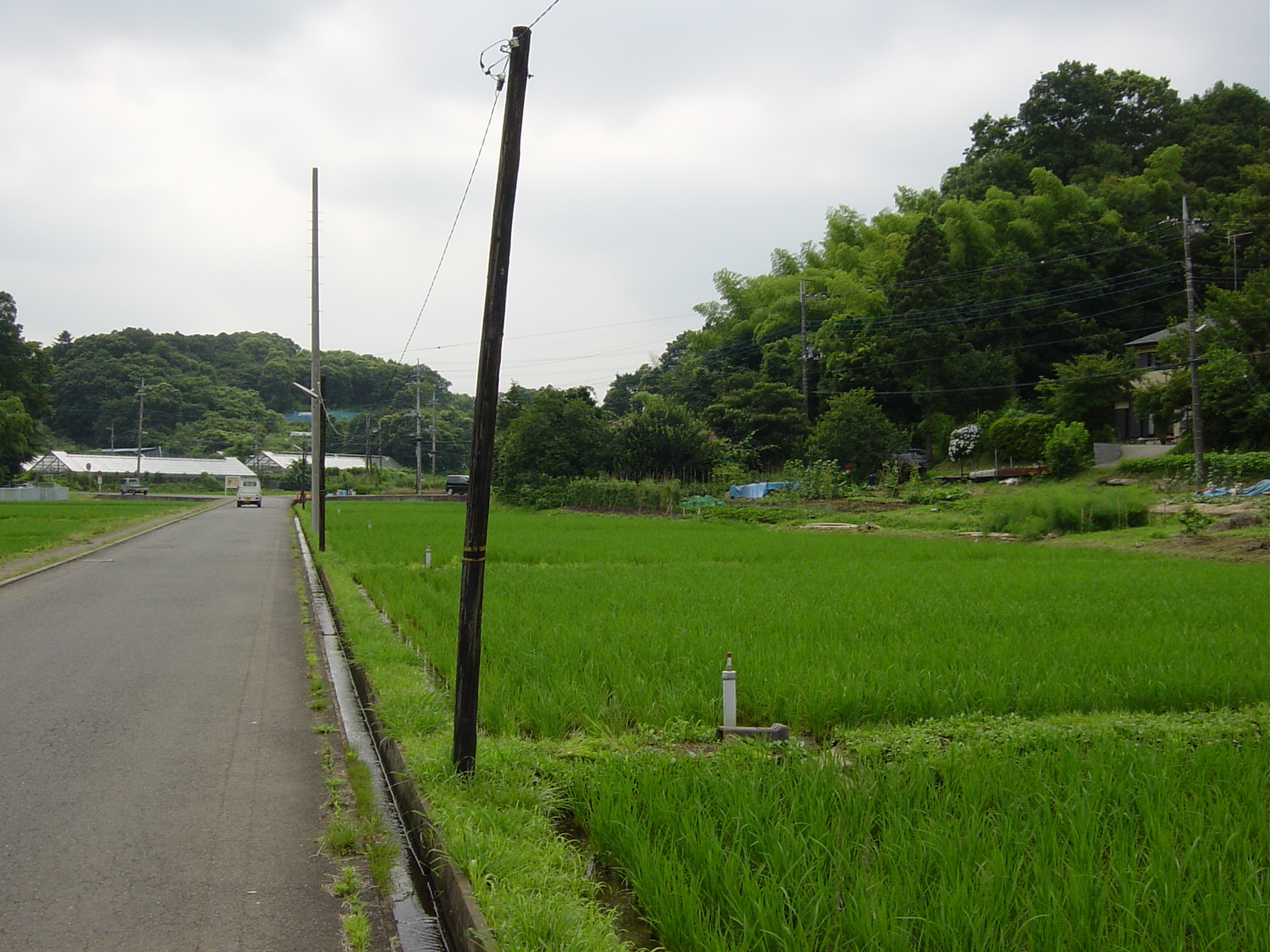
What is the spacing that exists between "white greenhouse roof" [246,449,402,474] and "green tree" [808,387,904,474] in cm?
5495

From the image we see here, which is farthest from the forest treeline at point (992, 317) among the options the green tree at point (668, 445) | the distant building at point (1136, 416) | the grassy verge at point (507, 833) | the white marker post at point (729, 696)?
the grassy verge at point (507, 833)

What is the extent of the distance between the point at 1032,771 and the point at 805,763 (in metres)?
1.07

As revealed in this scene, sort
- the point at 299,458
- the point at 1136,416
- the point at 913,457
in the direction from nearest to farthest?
1. the point at 1136,416
2. the point at 913,457
3. the point at 299,458

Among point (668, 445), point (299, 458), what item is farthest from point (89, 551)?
point (299, 458)

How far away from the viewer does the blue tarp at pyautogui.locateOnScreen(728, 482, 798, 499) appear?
37750 millimetres

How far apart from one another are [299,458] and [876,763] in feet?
281

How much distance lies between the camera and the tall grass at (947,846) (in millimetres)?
2920

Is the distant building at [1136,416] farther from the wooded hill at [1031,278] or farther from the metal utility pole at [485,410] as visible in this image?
the metal utility pole at [485,410]

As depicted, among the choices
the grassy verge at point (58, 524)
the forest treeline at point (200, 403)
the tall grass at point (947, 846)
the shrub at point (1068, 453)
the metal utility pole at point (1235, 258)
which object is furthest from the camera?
the forest treeline at point (200, 403)

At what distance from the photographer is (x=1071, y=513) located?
22.1m

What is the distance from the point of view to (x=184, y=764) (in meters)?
5.38

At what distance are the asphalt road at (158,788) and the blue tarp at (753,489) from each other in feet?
93.2

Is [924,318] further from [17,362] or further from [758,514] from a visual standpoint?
[17,362]

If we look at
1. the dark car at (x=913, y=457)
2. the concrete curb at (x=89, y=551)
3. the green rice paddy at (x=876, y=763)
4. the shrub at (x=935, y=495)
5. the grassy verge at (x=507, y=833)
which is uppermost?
the dark car at (x=913, y=457)
